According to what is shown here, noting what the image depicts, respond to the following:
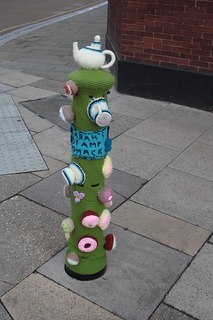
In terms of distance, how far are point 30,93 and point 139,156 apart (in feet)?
10.1

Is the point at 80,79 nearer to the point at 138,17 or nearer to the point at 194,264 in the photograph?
the point at 194,264

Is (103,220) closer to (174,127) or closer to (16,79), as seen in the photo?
(174,127)

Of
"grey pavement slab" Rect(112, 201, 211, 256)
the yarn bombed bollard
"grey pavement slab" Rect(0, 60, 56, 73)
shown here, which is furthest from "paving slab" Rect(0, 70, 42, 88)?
the yarn bombed bollard

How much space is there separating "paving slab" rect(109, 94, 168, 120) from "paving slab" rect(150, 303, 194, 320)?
4105mm

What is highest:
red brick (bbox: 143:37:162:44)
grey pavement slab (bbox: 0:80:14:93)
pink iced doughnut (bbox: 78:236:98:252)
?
red brick (bbox: 143:37:162:44)

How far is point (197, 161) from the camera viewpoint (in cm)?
564

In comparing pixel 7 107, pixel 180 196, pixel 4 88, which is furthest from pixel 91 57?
pixel 4 88

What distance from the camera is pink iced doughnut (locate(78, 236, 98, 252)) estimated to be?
10.9 ft

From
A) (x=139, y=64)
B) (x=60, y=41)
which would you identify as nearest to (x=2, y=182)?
(x=139, y=64)

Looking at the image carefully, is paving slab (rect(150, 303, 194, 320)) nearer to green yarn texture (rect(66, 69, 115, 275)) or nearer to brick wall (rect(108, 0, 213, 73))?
green yarn texture (rect(66, 69, 115, 275))

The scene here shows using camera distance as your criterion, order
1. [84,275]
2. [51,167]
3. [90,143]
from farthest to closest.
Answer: [51,167], [84,275], [90,143]

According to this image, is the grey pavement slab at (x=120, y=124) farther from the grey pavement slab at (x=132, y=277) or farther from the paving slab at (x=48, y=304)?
the paving slab at (x=48, y=304)

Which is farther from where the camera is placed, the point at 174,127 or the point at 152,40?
the point at 152,40

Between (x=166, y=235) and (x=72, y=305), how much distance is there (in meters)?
1.26
